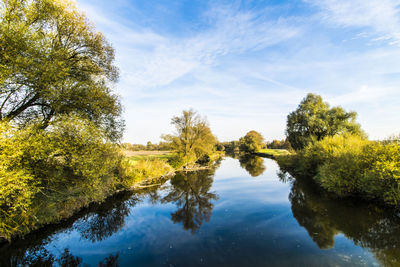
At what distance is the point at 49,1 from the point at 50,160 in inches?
379

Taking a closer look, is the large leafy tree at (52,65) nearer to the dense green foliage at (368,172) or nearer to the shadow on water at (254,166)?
the dense green foliage at (368,172)

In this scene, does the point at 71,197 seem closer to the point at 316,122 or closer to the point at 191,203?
the point at 191,203

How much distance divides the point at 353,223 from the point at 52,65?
20.0m

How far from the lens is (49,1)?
10.3m

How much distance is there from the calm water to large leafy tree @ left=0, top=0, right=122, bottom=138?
22.2 feet

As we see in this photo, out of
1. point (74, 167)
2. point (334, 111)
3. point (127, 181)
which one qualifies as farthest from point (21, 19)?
point (334, 111)

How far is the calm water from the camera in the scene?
780cm

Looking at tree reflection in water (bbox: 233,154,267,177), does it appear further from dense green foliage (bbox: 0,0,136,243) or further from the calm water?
dense green foliage (bbox: 0,0,136,243)

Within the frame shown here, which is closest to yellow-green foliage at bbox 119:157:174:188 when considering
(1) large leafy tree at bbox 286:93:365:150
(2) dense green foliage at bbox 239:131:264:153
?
(1) large leafy tree at bbox 286:93:365:150

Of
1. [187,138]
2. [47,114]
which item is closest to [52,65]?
[47,114]

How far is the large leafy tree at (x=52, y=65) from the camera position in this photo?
839 centimetres

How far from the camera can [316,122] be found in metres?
31.7

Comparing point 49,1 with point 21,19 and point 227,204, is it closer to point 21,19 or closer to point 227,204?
point 21,19

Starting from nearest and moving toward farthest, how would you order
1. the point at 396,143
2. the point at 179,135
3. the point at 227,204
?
the point at 396,143
the point at 227,204
the point at 179,135
